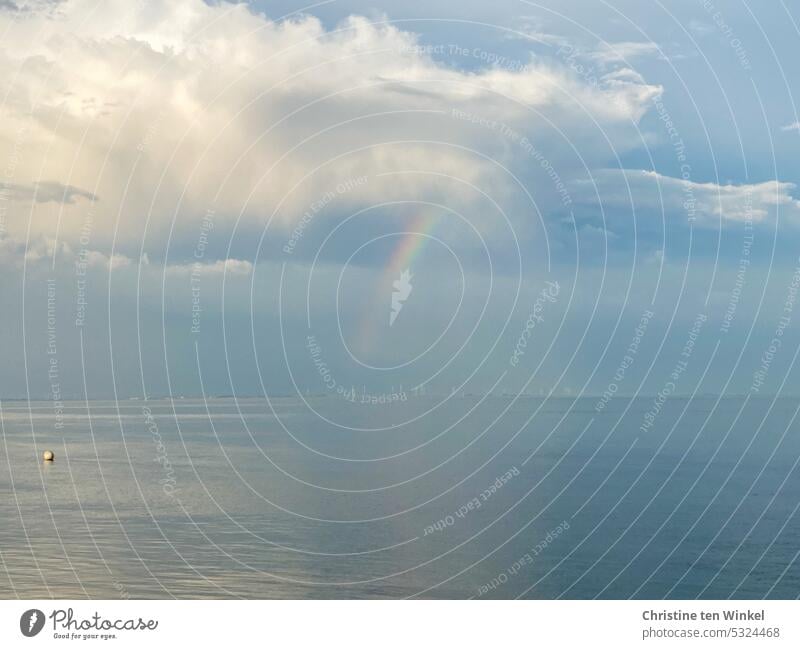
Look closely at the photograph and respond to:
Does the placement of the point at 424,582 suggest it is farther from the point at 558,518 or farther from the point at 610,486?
the point at 610,486

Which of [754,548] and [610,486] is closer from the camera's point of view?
[754,548]

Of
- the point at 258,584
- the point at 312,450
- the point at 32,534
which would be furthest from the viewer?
the point at 312,450
